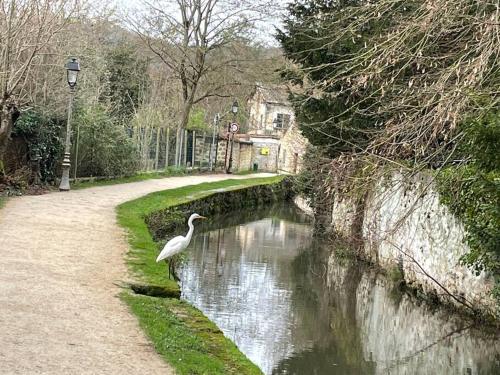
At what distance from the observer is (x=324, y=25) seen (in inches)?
567

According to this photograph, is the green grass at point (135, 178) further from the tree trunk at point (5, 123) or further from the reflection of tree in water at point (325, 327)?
the reflection of tree in water at point (325, 327)

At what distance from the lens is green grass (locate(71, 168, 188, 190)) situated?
22097mm

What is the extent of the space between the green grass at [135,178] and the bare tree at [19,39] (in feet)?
14.7

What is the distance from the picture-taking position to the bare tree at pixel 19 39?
16172 mm

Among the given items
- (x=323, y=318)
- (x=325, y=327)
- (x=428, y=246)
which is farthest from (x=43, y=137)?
(x=325, y=327)

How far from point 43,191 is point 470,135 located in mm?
13734

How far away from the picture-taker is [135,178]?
27.5 metres

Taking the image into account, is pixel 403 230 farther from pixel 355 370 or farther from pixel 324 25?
pixel 355 370

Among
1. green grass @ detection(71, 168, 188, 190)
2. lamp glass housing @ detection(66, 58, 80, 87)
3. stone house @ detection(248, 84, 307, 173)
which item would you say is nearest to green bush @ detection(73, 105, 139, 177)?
green grass @ detection(71, 168, 188, 190)

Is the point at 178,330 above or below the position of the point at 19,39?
below

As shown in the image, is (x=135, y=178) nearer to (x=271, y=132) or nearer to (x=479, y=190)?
(x=479, y=190)

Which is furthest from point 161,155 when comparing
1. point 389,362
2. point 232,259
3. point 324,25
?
point 389,362

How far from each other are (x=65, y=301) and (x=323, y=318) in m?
5.29

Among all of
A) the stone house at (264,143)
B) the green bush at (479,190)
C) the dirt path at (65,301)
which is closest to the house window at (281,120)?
the stone house at (264,143)
